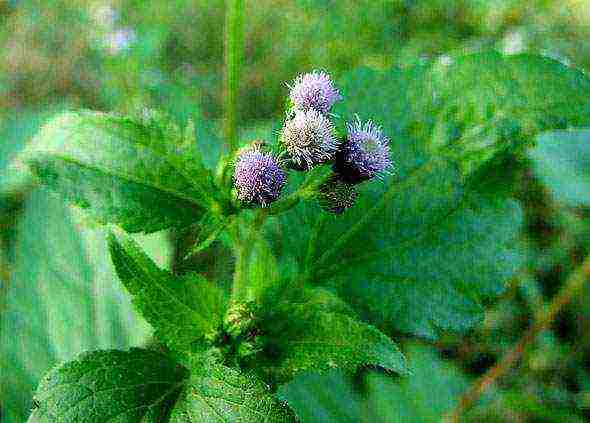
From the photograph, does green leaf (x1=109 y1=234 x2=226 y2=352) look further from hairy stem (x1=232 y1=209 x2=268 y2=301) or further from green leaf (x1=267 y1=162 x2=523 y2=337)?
green leaf (x1=267 y1=162 x2=523 y2=337)

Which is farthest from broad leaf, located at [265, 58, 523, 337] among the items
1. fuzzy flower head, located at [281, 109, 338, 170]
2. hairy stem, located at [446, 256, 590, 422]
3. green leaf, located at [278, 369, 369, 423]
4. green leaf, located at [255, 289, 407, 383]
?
hairy stem, located at [446, 256, 590, 422]

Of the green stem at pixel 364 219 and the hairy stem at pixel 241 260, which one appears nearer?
the hairy stem at pixel 241 260

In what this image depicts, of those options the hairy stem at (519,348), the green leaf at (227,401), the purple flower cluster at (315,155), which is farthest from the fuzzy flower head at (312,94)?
the hairy stem at (519,348)

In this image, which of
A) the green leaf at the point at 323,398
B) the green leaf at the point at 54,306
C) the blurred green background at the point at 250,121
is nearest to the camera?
the green leaf at the point at 323,398

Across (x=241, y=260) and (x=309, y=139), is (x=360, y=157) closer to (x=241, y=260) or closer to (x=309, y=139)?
(x=309, y=139)

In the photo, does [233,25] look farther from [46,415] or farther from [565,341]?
[565,341]

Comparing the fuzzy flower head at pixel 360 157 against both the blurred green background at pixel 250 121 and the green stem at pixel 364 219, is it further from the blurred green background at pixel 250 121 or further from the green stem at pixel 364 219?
A: the blurred green background at pixel 250 121

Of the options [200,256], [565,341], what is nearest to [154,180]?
[200,256]

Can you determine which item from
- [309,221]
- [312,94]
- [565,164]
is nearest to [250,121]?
[565,164]
